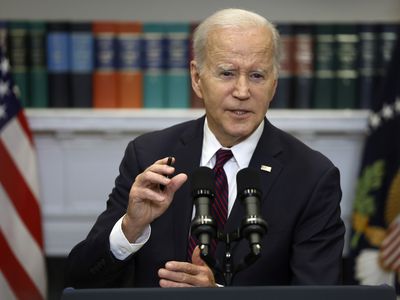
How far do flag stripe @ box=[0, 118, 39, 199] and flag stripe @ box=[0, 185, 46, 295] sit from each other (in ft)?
0.51

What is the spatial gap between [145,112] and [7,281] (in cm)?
101

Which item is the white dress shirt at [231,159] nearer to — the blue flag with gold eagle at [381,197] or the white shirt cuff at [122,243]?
the white shirt cuff at [122,243]

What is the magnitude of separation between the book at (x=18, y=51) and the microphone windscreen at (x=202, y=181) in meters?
2.26

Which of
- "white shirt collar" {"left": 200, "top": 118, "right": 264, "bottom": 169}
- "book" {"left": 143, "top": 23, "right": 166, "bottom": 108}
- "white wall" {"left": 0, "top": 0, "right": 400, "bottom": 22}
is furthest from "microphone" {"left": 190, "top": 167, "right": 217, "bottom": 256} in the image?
"white wall" {"left": 0, "top": 0, "right": 400, "bottom": 22}

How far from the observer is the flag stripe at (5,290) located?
144 inches

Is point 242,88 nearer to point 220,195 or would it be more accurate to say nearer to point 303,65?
point 220,195

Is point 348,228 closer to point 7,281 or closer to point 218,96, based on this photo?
point 7,281

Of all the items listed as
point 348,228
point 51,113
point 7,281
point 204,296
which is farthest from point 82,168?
point 204,296

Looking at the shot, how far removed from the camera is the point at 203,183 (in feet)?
5.97

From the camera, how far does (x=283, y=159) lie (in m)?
2.42

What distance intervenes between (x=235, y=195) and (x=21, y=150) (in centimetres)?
175

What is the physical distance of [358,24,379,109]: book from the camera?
3.90m

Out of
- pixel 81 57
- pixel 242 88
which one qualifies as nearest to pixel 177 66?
pixel 81 57

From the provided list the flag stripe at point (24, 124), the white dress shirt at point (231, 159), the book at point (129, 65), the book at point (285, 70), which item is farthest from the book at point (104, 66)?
the white dress shirt at point (231, 159)
